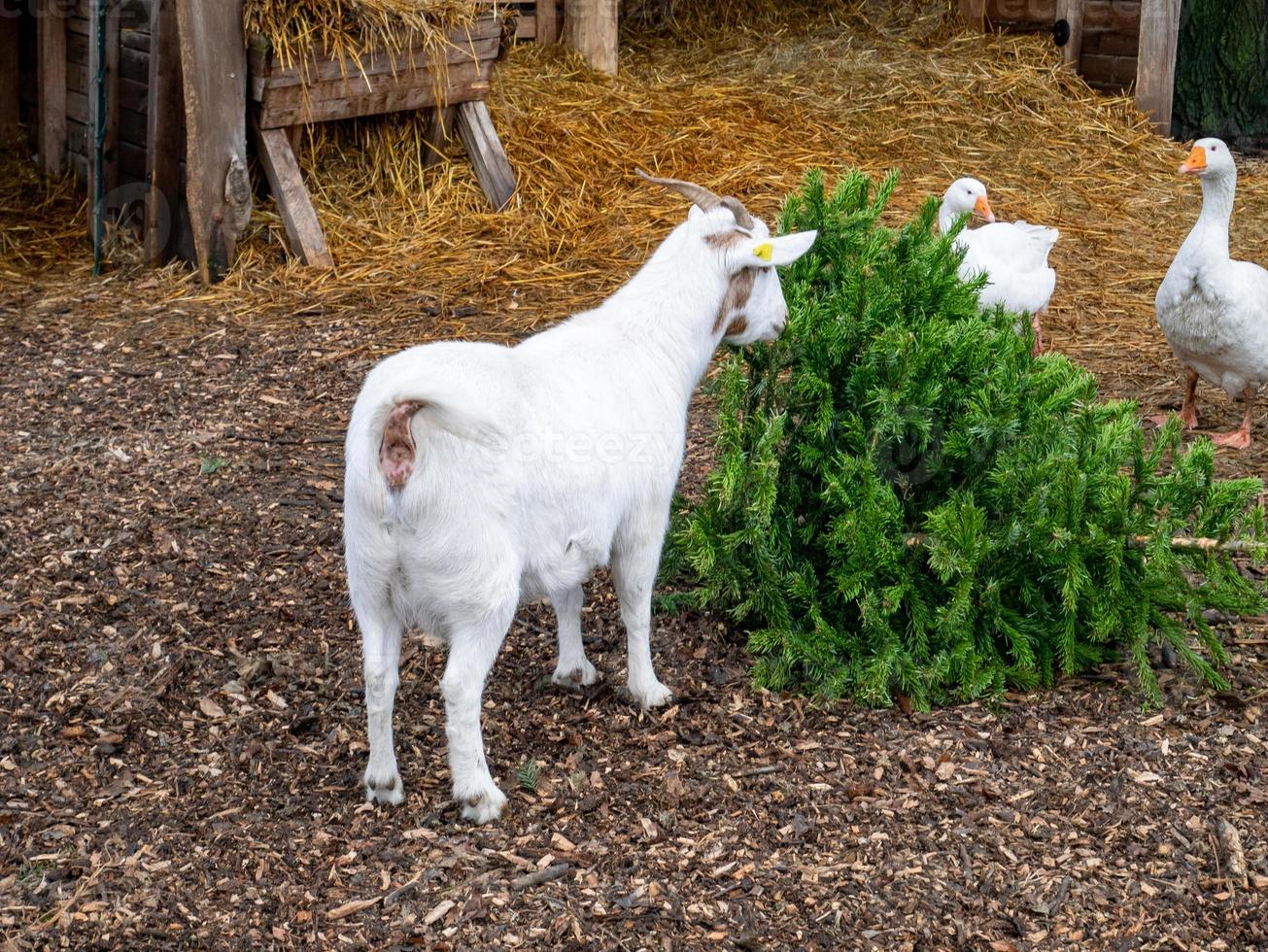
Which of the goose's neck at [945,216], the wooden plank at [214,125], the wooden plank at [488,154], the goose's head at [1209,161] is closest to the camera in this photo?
the goose's head at [1209,161]

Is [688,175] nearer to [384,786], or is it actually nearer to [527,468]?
[527,468]

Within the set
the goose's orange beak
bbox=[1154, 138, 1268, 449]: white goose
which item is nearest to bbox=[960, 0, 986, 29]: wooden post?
bbox=[1154, 138, 1268, 449]: white goose

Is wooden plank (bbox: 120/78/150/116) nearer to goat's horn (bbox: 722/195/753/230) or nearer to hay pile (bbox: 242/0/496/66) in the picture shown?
hay pile (bbox: 242/0/496/66)

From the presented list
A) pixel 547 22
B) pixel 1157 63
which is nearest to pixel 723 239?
pixel 547 22

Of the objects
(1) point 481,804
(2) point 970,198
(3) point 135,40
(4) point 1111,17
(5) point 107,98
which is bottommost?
(1) point 481,804

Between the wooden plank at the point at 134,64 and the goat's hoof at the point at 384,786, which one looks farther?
the wooden plank at the point at 134,64

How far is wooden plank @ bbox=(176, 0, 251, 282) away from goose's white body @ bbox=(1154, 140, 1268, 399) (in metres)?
4.62

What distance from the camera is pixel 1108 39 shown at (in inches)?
425

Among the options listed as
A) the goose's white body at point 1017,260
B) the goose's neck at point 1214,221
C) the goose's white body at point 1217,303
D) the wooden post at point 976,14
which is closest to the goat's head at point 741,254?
the goose's white body at point 1017,260

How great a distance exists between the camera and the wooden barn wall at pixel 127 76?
778cm

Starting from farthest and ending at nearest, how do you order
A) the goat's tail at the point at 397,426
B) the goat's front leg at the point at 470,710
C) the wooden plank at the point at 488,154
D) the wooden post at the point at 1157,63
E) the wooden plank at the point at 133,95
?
the wooden post at the point at 1157,63 < the wooden plank at the point at 488,154 < the wooden plank at the point at 133,95 < the goat's front leg at the point at 470,710 < the goat's tail at the point at 397,426

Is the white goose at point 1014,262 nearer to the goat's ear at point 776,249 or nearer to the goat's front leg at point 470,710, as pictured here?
the goat's ear at point 776,249

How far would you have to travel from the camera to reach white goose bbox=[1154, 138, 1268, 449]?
6.12 meters

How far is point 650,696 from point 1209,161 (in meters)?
3.85
